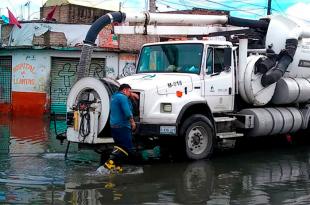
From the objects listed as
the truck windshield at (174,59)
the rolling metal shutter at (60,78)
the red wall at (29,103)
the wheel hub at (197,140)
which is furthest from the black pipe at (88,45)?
the red wall at (29,103)

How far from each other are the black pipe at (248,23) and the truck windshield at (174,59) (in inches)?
120

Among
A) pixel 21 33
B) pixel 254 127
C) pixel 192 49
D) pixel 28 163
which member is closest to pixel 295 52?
pixel 254 127

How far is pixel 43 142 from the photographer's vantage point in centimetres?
1459

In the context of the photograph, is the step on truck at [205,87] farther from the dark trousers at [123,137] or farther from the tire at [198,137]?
the dark trousers at [123,137]

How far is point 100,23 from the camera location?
1245 cm

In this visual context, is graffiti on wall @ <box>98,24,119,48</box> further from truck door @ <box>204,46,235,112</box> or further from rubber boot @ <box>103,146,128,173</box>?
rubber boot @ <box>103,146,128,173</box>

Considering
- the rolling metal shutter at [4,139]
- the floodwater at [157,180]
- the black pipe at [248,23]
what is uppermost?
the black pipe at [248,23]

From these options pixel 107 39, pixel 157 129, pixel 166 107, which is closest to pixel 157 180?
pixel 157 129

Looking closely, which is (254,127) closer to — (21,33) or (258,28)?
(258,28)

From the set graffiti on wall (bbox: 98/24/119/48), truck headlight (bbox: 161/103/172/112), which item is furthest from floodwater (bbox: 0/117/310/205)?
graffiti on wall (bbox: 98/24/119/48)

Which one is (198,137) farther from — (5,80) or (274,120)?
(5,80)

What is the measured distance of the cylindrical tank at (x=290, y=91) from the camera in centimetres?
Result: 1344

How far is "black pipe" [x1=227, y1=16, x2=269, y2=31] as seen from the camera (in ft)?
46.6

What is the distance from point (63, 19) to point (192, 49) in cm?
2091
